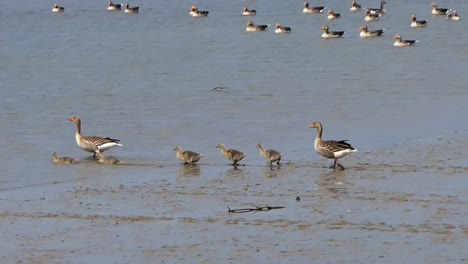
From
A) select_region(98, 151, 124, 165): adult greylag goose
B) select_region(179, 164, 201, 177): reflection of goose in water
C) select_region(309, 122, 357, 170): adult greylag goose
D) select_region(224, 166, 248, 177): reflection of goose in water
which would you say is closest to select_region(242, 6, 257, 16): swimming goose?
select_region(98, 151, 124, 165): adult greylag goose

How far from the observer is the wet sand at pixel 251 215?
12.0 m

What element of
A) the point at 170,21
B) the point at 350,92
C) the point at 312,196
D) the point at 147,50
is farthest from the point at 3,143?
the point at 170,21

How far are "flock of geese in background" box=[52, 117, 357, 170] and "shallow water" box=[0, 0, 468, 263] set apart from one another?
17 cm

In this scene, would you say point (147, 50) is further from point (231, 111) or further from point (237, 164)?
point (237, 164)

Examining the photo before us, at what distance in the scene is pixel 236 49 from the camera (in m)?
38.6

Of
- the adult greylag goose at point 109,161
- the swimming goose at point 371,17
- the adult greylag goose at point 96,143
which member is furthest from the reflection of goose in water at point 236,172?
the swimming goose at point 371,17

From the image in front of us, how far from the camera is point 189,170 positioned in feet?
56.6

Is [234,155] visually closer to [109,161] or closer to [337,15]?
[109,161]

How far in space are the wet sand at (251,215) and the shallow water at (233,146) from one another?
32mm

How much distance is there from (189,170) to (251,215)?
3.69m

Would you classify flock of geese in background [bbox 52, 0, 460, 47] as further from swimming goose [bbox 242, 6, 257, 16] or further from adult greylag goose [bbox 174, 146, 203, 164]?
adult greylag goose [bbox 174, 146, 203, 164]

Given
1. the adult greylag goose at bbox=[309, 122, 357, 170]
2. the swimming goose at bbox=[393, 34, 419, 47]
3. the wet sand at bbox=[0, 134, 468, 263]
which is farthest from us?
the swimming goose at bbox=[393, 34, 419, 47]

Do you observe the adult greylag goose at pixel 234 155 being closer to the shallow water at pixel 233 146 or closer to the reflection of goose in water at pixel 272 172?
the shallow water at pixel 233 146

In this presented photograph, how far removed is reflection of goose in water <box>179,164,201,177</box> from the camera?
16.9 meters
